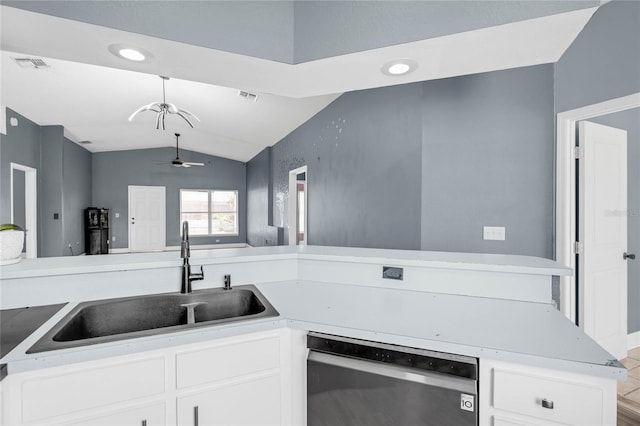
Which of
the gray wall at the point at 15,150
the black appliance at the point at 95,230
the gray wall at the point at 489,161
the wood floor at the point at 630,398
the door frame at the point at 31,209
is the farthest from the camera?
the black appliance at the point at 95,230

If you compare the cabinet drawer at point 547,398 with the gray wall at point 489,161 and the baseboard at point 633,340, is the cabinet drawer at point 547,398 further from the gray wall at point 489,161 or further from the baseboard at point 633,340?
the baseboard at point 633,340

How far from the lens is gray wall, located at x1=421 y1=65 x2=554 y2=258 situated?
262cm

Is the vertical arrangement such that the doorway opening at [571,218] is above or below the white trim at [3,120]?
below

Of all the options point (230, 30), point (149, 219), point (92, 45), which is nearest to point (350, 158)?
point (230, 30)

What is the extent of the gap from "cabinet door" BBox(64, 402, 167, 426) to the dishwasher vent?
436 centimetres

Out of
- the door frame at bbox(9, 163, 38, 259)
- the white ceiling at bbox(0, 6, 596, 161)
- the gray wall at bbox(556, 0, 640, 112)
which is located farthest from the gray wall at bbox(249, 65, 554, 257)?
the door frame at bbox(9, 163, 38, 259)

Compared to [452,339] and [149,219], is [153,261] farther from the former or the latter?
[149,219]

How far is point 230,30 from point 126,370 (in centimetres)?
144

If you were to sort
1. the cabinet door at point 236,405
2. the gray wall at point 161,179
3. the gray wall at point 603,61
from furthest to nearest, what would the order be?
the gray wall at point 161,179, the gray wall at point 603,61, the cabinet door at point 236,405

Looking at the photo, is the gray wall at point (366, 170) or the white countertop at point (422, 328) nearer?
the white countertop at point (422, 328)

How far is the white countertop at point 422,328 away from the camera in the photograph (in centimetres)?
101

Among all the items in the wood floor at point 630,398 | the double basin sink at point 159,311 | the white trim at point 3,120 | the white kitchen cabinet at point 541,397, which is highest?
the white trim at point 3,120

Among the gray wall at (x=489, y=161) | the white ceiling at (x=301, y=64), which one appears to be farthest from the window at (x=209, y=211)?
the gray wall at (x=489, y=161)

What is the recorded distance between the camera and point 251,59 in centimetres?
157
